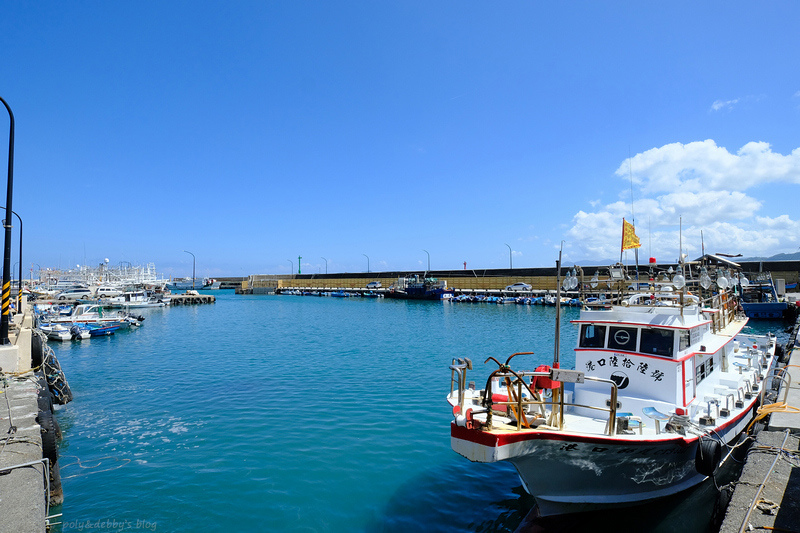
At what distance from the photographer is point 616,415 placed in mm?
9586

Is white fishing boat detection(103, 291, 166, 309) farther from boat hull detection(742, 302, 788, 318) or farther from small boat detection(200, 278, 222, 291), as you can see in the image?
small boat detection(200, 278, 222, 291)

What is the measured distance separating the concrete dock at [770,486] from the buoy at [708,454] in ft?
1.76

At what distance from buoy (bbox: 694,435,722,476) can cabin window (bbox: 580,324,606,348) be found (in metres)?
2.89

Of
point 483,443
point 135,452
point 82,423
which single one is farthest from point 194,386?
point 483,443

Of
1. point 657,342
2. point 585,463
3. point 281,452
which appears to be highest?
point 657,342

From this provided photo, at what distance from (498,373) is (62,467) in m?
12.2

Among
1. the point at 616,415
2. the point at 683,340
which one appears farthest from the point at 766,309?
the point at 616,415

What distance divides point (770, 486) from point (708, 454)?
5.00ft

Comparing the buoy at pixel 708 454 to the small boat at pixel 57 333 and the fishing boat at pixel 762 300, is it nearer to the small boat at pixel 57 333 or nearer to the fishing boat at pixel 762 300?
the fishing boat at pixel 762 300

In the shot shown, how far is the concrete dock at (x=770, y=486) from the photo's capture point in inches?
255

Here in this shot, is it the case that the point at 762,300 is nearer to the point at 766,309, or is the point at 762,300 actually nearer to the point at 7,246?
the point at 766,309

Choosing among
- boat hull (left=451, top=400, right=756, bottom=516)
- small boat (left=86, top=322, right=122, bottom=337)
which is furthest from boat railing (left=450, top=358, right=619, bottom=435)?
small boat (left=86, top=322, right=122, bottom=337)

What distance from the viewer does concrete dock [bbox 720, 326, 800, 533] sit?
21.2 ft

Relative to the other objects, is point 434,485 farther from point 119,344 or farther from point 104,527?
point 119,344
